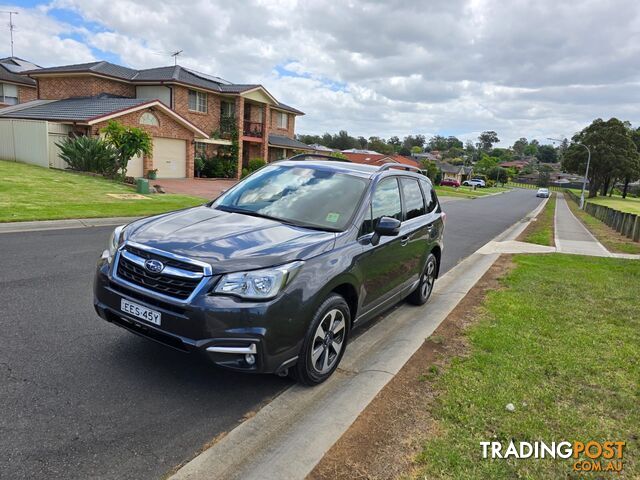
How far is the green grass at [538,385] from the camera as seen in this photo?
2.79m

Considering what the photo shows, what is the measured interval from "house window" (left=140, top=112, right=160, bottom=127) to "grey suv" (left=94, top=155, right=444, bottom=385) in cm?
2068

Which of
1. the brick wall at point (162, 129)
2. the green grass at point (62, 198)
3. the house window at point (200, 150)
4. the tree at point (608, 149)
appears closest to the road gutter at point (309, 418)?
the green grass at point (62, 198)

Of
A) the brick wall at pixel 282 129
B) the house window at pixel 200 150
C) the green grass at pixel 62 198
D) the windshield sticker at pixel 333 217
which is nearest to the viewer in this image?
the windshield sticker at pixel 333 217

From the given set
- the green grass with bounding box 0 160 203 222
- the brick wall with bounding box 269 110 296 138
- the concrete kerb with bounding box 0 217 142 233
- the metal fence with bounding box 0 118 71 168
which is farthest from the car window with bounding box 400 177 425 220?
the brick wall with bounding box 269 110 296 138

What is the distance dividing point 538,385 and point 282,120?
38408mm

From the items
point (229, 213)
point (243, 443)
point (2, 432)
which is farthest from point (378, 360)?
point (2, 432)

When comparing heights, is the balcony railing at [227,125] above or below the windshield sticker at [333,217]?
above

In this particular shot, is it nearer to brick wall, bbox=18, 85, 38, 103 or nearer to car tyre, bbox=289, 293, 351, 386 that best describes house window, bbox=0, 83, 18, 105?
brick wall, bbox=18, 85, 38, 103

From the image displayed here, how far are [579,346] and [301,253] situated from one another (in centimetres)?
323

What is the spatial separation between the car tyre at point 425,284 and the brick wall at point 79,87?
26501 millimetres

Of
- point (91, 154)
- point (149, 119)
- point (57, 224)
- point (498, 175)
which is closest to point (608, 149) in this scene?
point (498, 175)

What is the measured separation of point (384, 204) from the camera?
15.5 ft

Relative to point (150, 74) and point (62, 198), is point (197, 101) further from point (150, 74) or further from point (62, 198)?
point (62, 198)

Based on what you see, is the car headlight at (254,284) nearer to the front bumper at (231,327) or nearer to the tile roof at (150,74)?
the front bumper at (231,327)
